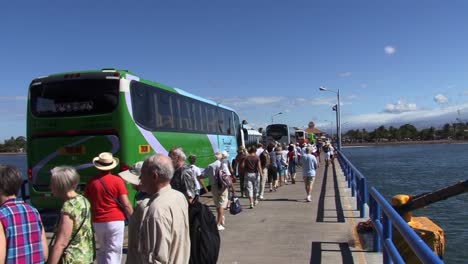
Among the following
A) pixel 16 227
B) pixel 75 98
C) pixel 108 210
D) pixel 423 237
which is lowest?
pixel 423 237

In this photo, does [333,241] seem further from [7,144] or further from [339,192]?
[7,144]

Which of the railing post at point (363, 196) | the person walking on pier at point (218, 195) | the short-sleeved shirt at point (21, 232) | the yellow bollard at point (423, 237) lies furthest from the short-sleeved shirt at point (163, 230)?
the railing post at point (363, 196)

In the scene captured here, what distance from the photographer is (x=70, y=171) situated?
14.1ft

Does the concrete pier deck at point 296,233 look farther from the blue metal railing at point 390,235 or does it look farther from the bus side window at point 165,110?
the bus side window at point 165,110

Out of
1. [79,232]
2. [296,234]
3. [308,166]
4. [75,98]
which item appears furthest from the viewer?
[308,166]

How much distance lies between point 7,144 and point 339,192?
211 feet

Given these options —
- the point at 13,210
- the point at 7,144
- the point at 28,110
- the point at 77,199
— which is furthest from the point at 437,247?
the point at 7,144

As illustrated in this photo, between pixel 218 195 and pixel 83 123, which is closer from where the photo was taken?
pixel 218 195

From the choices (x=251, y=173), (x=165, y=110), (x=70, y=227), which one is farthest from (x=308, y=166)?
(x=70, y=227)

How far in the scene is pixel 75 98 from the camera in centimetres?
1076

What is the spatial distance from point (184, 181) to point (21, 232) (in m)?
3.75

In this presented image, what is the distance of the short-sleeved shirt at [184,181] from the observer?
23.1ft

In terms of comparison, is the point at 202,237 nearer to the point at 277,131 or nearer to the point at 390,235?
the point at 390,235

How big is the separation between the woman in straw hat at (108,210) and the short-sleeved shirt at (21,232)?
239cm
